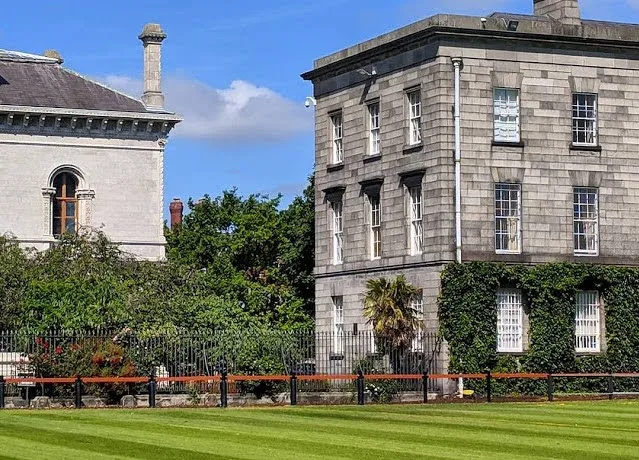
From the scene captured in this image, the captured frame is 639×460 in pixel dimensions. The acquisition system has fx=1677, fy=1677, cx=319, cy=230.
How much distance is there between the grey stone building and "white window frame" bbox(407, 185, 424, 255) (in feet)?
0.14

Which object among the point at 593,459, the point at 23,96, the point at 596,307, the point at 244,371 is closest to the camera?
the point at 593,459

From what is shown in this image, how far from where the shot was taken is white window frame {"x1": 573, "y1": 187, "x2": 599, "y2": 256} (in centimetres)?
5422

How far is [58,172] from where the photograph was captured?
71500 millimetres

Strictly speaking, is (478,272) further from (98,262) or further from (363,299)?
(98,262)

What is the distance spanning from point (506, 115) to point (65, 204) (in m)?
25.3

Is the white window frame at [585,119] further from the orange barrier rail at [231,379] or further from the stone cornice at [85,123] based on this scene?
the stone cornice at [85,123]

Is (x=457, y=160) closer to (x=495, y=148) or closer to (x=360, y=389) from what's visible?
(x=495, y=148)

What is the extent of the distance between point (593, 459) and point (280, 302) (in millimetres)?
47379

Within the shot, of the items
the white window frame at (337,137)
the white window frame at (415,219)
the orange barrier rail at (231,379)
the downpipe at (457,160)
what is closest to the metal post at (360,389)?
the orange barrier rail at (231,379)

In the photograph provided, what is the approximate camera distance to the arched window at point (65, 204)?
71.6m

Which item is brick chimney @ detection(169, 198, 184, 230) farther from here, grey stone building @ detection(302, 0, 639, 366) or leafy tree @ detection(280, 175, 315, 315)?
grey stone building @ detection(302, 0, 639, 366)

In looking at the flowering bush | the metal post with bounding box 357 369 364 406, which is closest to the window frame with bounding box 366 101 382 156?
the flowering bush

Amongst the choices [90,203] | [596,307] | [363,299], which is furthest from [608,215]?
[90,203]

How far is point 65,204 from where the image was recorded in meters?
72.1
